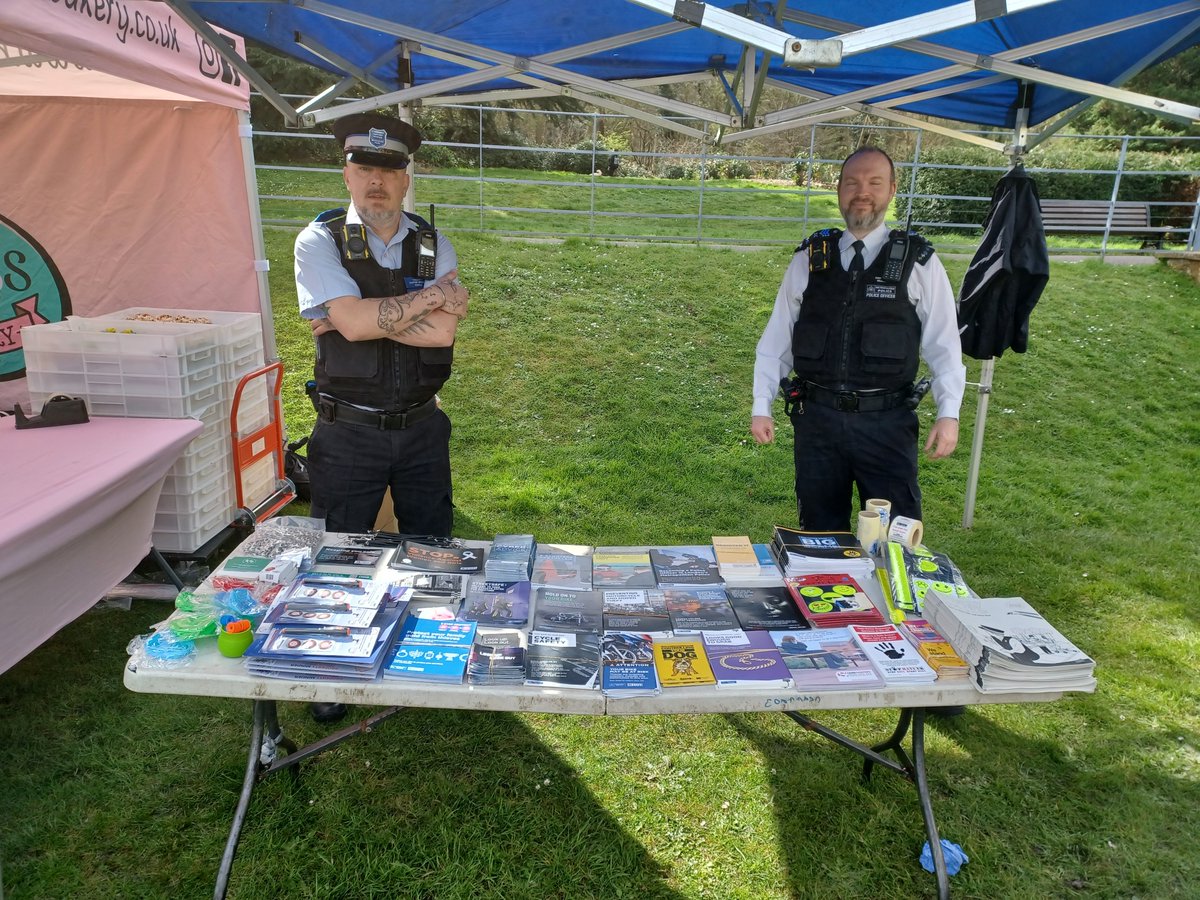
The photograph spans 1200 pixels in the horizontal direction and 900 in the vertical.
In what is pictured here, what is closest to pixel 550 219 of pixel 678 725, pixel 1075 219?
pixel 1075 219

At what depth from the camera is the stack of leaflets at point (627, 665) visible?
2084 millimetres

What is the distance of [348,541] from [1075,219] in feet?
43.0

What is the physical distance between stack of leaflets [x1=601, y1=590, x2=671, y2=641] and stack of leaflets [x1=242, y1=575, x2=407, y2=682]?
2.19ft

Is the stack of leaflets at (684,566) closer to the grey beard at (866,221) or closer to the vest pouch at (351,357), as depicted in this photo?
the vest pouch at (351,357)

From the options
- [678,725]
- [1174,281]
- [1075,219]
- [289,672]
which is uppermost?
[1075,219]

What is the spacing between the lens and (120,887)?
2490 millimetres

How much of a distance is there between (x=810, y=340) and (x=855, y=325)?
0.64 feet

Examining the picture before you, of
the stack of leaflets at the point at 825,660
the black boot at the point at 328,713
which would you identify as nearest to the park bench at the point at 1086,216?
the stack of leaflets at the point at 825,660

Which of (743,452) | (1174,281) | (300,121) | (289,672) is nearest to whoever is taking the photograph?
(289,672)

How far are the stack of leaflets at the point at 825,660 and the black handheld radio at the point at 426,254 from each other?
6.75 ft

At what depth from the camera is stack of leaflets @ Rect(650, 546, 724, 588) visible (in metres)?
2.74

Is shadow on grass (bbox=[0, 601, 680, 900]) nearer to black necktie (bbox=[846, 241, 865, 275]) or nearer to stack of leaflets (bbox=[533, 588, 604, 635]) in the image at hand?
stack of leaflets (bbox=[533, 588, 604, 635])

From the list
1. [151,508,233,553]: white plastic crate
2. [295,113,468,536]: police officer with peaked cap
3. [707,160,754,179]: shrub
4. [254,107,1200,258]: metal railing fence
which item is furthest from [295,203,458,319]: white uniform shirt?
[707,160,754,179]: shrub

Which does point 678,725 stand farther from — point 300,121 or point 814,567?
point 300,121
